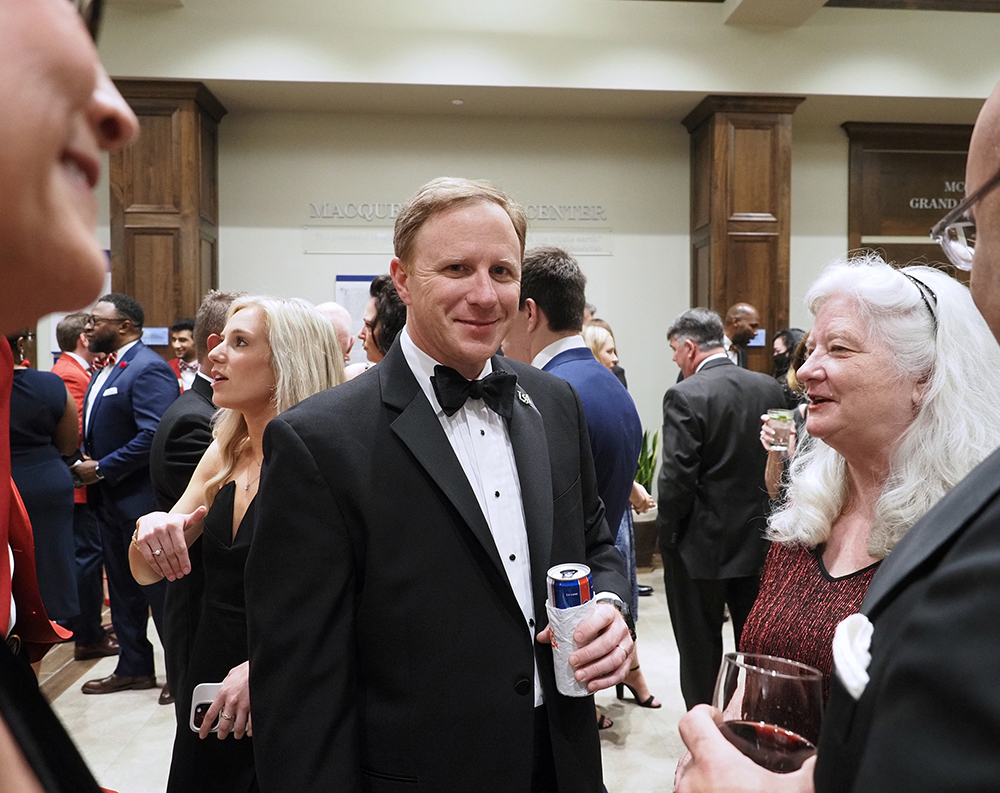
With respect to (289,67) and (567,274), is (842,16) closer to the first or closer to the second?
(289,67)

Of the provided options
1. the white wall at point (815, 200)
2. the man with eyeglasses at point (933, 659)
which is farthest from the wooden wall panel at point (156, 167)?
the man with eyeglasses at point (933, 659)

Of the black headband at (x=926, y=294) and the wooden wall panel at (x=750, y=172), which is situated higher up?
the wooden wall panel at (x=750, y=172)

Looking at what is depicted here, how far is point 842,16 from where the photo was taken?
725cm

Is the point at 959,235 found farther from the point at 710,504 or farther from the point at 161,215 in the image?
the point at 161,215

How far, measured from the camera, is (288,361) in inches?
87.1

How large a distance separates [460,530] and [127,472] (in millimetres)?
3262

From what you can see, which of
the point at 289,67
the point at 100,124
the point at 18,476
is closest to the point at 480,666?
the point at 100,124

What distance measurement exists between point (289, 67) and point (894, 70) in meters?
5.44

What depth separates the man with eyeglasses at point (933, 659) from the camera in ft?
1.93

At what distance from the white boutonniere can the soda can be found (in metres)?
0.60

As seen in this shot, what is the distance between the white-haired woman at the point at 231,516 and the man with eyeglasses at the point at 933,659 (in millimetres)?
1303

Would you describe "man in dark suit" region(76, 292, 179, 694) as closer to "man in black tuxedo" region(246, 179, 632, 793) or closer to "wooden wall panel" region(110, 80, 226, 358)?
"wooden wall panel" region(110, 80, 226, 358)

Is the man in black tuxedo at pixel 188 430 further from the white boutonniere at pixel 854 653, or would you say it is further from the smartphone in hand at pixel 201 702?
the white boutonniere at pixel 854 653

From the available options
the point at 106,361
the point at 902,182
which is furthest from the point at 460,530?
the point at 902,182
